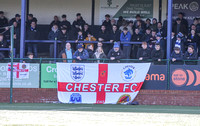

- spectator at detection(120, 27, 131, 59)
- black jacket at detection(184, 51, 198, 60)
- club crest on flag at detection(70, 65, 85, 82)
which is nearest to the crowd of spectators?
spectator at detection(120, 27, 131, 59)

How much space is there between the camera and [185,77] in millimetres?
17125

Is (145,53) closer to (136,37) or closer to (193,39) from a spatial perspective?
(136,37)

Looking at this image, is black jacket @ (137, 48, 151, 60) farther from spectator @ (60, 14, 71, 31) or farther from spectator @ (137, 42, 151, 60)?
A: spectator @ (60, 14, 71, 31)

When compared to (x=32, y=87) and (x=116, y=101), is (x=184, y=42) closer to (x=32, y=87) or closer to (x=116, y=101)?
(x=116, y=101)

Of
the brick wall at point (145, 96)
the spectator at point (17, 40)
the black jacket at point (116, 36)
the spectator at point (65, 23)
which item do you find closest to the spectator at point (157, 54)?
the brick wall at point (145, 96)

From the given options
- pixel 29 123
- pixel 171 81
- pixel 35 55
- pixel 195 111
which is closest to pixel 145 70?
pixel 171 81

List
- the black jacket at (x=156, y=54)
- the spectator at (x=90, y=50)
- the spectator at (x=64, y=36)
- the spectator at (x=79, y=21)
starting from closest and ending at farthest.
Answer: the black jacket at (x=156, y=54) → the spectator at (x=90, y=50) → the spectator at (x=64, y=36) → the spectator at (x=79, y=21)

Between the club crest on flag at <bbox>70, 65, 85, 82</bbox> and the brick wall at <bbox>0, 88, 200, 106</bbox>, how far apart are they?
982 millimetres

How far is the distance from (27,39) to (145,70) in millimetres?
5630

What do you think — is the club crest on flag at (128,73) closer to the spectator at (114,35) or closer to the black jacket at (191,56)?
the black jacket at (191,56)

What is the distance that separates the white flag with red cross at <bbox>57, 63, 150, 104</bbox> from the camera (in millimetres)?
17109

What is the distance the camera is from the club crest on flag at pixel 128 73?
17.1 m

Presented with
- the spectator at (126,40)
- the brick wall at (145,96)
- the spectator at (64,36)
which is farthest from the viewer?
the spectator at (64,36)

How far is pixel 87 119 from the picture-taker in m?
12.3
